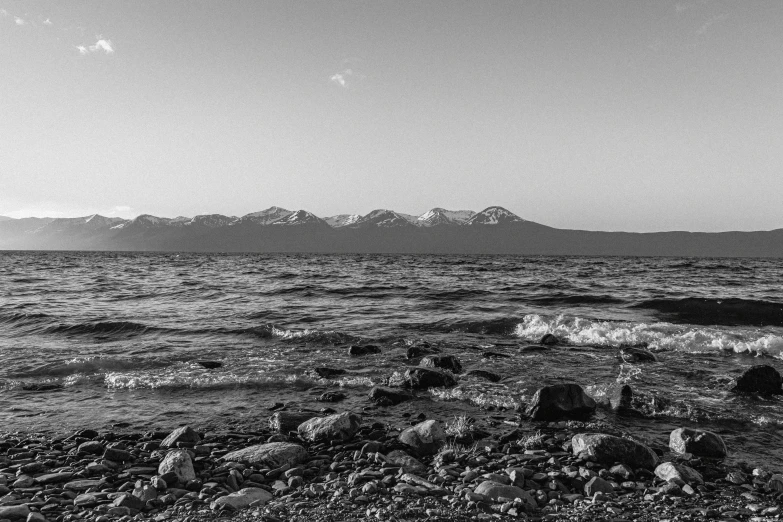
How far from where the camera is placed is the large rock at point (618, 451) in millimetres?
5906

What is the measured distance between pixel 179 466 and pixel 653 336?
1416 centimetres

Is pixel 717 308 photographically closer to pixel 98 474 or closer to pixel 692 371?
pixel 692 371

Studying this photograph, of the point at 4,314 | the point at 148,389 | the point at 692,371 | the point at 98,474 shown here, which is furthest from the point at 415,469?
the point at 4,314

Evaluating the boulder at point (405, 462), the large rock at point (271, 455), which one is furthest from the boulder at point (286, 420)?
the boulder at point (405, 462)

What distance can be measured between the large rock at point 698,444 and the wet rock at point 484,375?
13.4 feet

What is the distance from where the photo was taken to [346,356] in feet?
41.7

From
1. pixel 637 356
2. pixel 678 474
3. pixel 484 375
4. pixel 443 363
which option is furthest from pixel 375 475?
pixel 637 356

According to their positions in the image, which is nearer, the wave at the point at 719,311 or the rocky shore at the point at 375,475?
the rocky shore at the point at 375,475

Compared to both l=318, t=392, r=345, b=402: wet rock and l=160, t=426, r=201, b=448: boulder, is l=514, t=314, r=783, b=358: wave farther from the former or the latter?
l=160, t=426, r=201, b=448: boulder

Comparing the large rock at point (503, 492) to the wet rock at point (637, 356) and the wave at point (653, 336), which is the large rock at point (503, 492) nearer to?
the wet rock at point (637, 356)

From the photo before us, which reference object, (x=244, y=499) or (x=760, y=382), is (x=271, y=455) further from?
(x=760, y=382)

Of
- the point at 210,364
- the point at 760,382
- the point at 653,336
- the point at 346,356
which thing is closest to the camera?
the point at 760,382

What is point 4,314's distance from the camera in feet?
62.1

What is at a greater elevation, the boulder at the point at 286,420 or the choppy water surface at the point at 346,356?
the boulder at the point at 286,420
